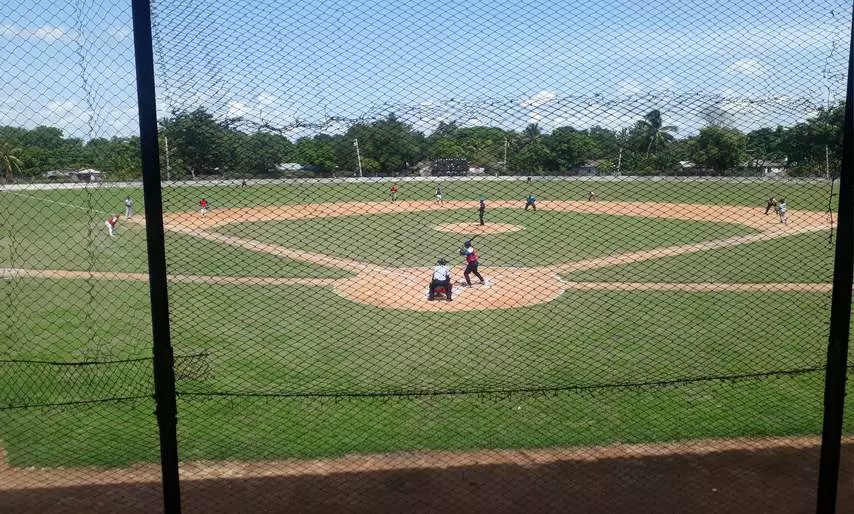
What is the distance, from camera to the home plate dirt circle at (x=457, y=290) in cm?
1187

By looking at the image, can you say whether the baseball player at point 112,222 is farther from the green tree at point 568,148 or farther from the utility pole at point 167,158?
the green tree at point 568,148

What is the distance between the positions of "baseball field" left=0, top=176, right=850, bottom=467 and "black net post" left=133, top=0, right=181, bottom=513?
0.53m

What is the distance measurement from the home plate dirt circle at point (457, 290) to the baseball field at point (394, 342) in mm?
76

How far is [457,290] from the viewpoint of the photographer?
13117 millimetres

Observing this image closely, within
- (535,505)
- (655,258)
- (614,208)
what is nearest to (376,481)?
(535,505)

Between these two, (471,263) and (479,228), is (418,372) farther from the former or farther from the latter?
(479,228)

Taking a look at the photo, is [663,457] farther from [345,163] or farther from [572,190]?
[345,163]

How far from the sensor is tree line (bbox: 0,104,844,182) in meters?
3.62

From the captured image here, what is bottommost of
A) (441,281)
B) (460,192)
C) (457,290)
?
(457,290)

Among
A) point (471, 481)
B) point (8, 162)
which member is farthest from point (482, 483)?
point (8, 162)

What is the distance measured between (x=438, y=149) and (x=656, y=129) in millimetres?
1168

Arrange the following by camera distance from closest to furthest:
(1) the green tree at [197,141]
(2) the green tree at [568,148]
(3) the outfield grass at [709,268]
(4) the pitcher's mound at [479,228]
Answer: (1) the green tree at [197,141], (2) the green tree at [568,148], (3) the outfield grass at [709,268], (4) the pitcher's mound at [479,228]

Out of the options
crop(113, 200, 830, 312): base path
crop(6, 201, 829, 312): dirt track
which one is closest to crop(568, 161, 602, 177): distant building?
crop(113, 200, 830, 312): base path

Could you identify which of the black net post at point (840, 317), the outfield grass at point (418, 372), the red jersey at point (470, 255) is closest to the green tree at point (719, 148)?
the black net post at point (840, 317)
